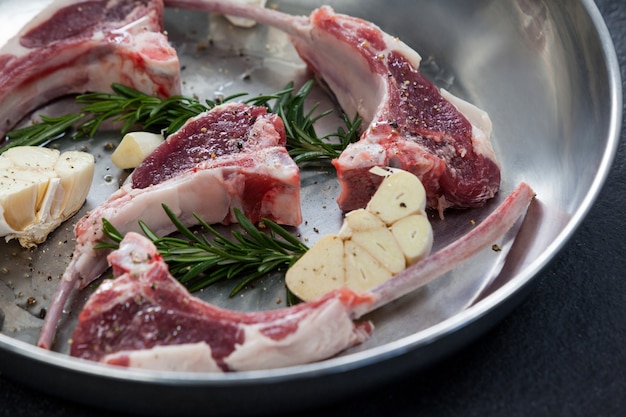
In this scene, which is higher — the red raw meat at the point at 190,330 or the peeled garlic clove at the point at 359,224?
the peeled garlic clove at the point at 359,224

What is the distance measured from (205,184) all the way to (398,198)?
25.8 inches

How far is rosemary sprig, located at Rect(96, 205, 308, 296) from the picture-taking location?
105 inches

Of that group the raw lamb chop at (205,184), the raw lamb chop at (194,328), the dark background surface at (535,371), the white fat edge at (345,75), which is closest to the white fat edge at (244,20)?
the white fat edge at (345,75)

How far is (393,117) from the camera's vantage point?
2969 mm

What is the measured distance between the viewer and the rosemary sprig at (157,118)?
10.4 ft

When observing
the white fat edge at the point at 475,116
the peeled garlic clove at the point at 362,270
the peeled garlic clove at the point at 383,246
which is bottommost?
the peeled garlic clove at the point at 362,270

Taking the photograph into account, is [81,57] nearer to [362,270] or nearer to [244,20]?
[244,20]

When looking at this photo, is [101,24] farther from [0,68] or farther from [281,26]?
[281,26]

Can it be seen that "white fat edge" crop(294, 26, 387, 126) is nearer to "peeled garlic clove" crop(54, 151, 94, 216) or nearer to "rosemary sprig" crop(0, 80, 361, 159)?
"rosemary sprig" crop(0, 80, 361, 159)

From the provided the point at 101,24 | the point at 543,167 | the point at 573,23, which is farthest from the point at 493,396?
Answer: the point at 101,24

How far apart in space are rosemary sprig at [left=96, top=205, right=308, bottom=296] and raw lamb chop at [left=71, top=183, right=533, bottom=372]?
0.78 feet

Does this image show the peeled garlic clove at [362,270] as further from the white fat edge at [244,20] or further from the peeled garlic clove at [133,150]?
the white fat edge at [244,20]

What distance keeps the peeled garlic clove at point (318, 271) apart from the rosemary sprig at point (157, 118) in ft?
Answer: 2.06

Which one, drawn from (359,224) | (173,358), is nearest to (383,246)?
(359,224)
